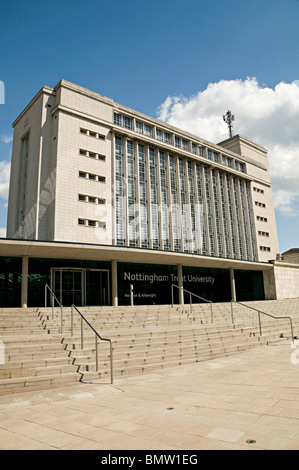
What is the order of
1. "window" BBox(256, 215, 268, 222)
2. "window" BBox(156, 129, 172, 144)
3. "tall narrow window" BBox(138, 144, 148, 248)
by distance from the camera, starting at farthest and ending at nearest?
"window" BBox(256, 215, 268, 222)
"window" BBox(156, 129, 172, 144)
"tall narrow window" BBox(138, 144, 148, 248)

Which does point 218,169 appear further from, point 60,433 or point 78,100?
point 60,433

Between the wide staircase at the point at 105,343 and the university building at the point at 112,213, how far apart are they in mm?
4485

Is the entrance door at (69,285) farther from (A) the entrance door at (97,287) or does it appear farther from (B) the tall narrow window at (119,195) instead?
(B) the tall narrow window at (119,195)

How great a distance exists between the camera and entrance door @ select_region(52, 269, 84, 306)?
2102 cm

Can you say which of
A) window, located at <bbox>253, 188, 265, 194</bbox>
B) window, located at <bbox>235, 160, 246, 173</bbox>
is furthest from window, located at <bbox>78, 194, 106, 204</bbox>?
window, located at <bbox>253, 188, 265, 194</bbox>

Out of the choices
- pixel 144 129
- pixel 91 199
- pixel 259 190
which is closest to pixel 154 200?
pixel 91 199

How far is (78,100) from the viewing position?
29391mm

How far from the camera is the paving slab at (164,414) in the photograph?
3877 millimetres

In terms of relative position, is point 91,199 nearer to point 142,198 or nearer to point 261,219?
point 142,198

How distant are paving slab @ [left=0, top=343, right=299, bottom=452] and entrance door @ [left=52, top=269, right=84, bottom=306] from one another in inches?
541

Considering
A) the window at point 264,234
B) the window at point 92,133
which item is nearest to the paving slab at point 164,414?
the window at point 92,133

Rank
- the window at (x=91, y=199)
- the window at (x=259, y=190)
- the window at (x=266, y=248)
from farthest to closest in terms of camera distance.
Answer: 1. the window at (x=259, y=190)
2. the window at (x=266, y=248)
3. the window at (x=91, y=199)

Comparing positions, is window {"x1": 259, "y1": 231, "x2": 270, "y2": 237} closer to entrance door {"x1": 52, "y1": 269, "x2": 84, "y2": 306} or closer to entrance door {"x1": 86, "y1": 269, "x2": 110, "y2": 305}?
entrance door {"x1": 86, "y1": 269, "x2": 110, "y2": 305}
